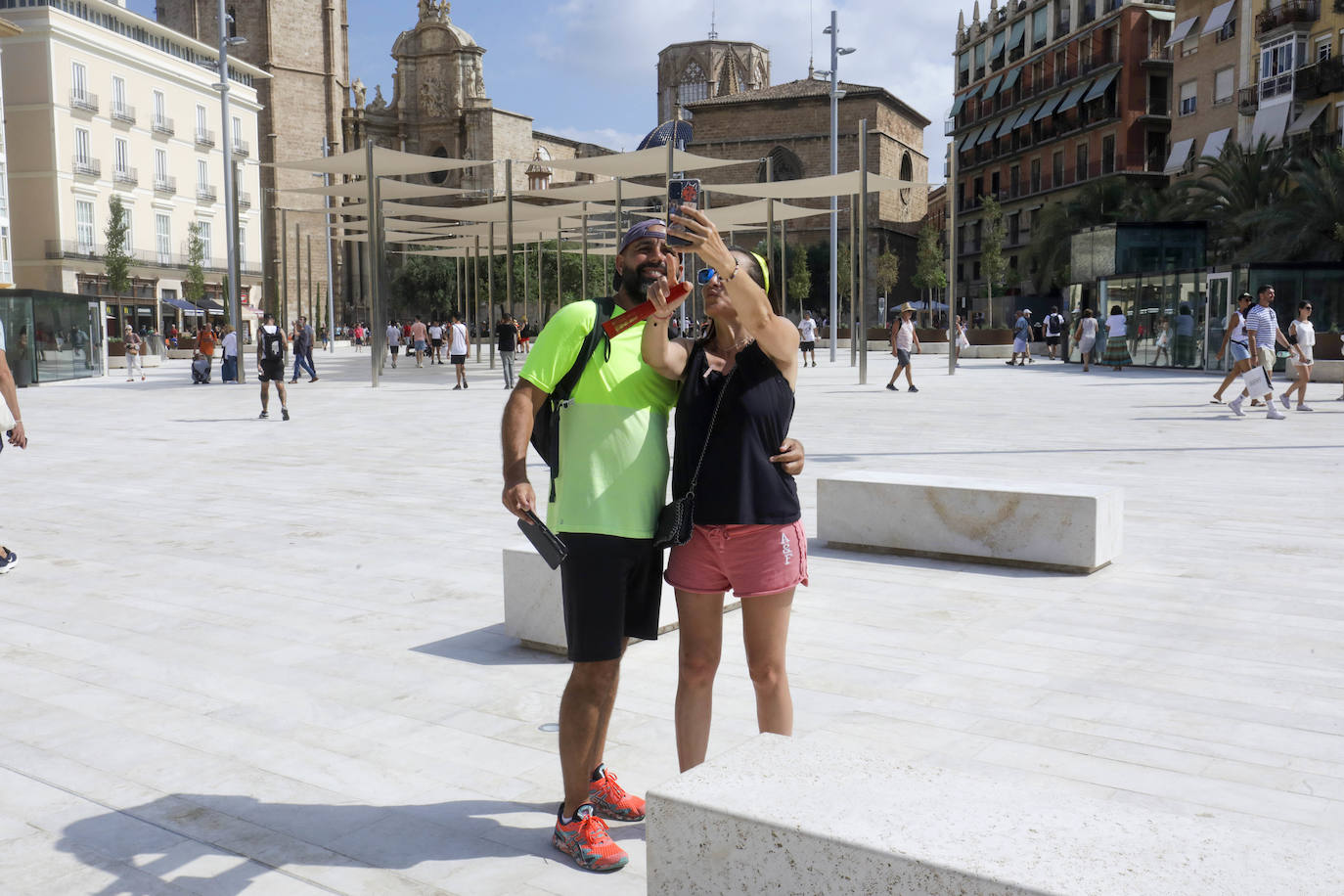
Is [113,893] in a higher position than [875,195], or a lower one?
lower

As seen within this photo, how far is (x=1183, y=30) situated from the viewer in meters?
43.0

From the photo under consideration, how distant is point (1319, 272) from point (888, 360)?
10.8 meters

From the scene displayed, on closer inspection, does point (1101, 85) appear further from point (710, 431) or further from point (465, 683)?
point (710, 431)

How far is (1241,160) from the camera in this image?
34.1 m

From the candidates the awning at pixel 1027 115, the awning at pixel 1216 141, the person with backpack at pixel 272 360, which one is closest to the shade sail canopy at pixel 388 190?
the person with backpack at pixel 272 360

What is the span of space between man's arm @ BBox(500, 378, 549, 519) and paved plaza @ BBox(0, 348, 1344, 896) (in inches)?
33.6

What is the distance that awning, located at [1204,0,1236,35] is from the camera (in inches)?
1588

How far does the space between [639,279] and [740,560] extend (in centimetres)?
70

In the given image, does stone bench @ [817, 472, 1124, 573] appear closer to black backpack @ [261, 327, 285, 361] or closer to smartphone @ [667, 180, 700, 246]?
smartphone @ [667, 180, 700, 246]

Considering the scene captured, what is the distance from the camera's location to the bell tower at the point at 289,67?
67.8 metres

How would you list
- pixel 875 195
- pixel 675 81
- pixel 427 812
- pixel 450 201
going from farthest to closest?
pixel 675 81 → pixel 450 201 → pixel 875 195 → pixel 427 812

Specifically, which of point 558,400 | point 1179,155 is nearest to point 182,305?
point 1179,155

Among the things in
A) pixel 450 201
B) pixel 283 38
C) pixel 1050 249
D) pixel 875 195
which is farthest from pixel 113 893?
pixel 450 201

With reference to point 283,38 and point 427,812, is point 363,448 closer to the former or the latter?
point 427,812
